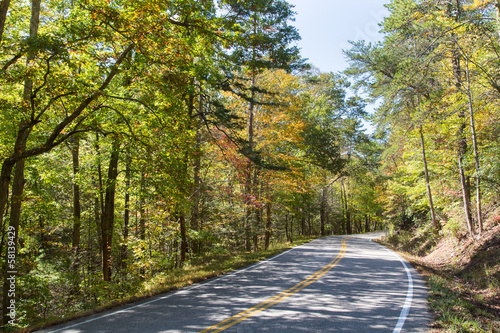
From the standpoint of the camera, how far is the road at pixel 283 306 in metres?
5.34

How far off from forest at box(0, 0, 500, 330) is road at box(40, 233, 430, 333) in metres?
2.11

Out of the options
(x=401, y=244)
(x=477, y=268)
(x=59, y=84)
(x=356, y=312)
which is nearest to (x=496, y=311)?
(x=356, y=312)

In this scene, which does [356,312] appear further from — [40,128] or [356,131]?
[356,131]

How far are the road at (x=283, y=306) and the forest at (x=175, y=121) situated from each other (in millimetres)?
2114

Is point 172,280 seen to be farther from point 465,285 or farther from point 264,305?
point 465,285

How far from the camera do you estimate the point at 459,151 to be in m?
15.3

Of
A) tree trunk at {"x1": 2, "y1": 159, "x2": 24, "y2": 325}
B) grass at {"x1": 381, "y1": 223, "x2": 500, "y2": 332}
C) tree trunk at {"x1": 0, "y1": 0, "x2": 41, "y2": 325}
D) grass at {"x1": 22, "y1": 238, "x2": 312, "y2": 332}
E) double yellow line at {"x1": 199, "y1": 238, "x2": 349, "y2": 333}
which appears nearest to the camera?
double yellow line at {"x1": 199, "y1": 238, "x2": 349, "y2": 333}

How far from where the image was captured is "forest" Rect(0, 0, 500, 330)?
7699mm

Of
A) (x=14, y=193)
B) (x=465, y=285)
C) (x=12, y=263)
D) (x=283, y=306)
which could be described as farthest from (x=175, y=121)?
(x=465, y=285)

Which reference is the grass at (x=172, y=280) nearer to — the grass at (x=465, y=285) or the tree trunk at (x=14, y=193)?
the tree trunk at (x=14, y=193)

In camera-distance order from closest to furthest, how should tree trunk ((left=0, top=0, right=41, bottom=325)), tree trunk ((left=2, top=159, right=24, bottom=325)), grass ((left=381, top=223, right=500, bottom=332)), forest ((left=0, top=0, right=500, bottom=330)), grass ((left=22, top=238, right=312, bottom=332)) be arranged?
grass ((left=381, top=223, right=500, bottom=332)) → grass ((left=22, top=238, right=312, bottom=332)) → tree trunk ((left=0, top=0, right=41, bottom=325)) → tree trunk ((left=2, top=159, right=24, bottom=325)) → forest ((left=0, top=0, right=500, bottom=330))

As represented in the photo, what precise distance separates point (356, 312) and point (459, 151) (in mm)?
13060

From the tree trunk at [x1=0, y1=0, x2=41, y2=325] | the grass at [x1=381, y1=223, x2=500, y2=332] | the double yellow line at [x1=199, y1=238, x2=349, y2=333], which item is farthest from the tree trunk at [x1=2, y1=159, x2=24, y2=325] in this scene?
the grass at [x1=381, y1=223, x2=500, y2=332]

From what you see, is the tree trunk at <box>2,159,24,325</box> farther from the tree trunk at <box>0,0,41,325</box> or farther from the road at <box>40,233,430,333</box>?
the road at <box>40,233,430,333</box>
